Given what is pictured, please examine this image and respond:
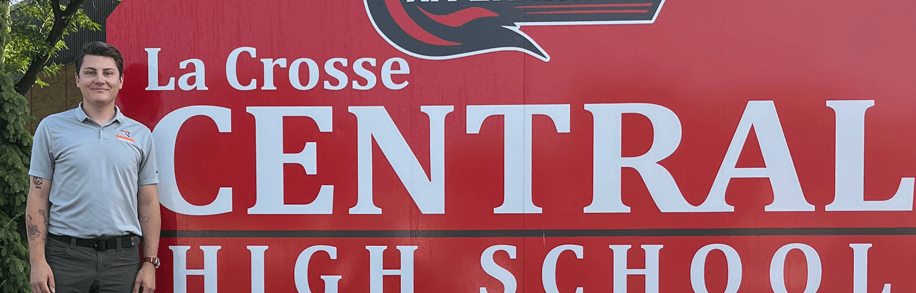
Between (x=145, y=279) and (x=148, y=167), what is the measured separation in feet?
1.58

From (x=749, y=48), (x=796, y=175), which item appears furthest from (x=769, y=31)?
(x=796, y=175)

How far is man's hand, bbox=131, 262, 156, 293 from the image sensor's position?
2486 millimetres

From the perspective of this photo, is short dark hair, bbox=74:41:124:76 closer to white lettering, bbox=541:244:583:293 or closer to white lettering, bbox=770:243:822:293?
white lettering, bbox=541:244:583:293

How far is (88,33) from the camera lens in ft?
39.3

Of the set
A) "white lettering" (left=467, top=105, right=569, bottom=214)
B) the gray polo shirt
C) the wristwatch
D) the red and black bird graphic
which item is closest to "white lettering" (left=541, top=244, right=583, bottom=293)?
"white lettering" (left=467, top=105, right=569, bottom=214)

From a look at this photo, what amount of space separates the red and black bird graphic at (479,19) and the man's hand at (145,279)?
57.1 inches

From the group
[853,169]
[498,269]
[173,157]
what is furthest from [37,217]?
[853,169]

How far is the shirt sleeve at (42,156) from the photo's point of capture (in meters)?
2.35

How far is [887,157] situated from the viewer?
2.66m

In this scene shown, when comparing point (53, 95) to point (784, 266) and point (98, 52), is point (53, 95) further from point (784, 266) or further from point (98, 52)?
point (784, 266)

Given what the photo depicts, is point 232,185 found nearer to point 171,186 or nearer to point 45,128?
point 171,186

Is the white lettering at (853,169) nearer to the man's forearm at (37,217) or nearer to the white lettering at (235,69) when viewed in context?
the white lettering at (235,69)

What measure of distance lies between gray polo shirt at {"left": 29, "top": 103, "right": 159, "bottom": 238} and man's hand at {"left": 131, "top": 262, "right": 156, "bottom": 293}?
0.65 ft

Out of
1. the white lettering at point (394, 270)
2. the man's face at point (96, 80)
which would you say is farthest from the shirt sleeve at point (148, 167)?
the white lettering at point (394, 270)
